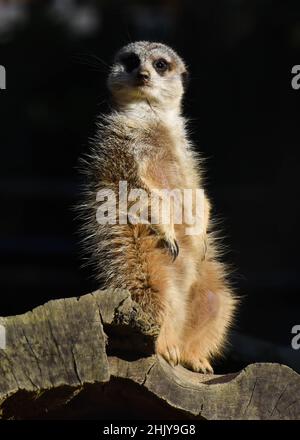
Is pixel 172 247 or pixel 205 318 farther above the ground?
pixel 172 247

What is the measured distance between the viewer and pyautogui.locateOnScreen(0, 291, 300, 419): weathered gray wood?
2.19 meters

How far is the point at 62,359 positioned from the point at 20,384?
109 mm

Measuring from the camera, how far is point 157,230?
262 centimetres

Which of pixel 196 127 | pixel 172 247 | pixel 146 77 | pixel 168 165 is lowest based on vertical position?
pixel 172 247

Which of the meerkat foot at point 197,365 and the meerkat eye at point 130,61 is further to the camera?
the meerkat eye at point 130,61

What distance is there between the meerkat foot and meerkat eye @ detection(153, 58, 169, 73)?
92 cm

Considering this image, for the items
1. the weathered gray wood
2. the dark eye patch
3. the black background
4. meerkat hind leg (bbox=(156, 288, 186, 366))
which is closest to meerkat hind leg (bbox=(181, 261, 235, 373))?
meerkat hind leg (bbox=(156, 288, 186, 366))

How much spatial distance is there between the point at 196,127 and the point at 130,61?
3.69 metres

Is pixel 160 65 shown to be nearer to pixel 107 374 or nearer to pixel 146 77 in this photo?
pixel 146 77

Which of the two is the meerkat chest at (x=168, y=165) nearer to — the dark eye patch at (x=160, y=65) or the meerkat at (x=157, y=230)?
the meerkat at (x=157, y=230)

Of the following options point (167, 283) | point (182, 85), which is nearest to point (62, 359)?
point (167, 283)

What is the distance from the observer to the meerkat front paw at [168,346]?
8.33 feet

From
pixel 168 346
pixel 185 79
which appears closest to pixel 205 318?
pixel 168 346

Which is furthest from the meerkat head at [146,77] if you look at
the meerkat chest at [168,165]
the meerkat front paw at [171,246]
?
the meerkat front paw at [171,246]
